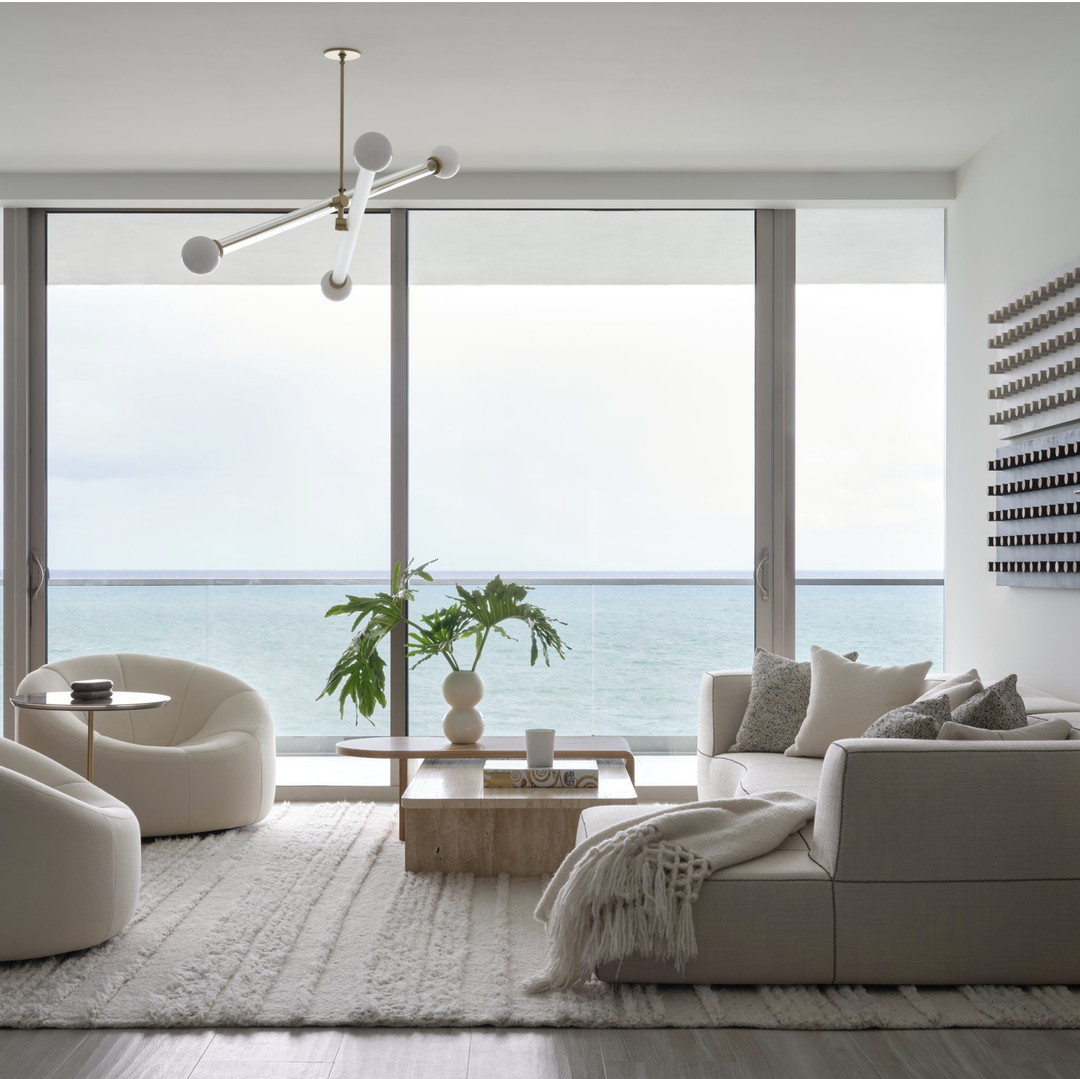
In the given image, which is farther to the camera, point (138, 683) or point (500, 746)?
point (138, 683)

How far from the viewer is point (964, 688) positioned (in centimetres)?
364

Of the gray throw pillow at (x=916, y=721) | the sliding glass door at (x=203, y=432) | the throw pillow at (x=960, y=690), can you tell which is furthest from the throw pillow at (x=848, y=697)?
the sliding glass door at (x=203, y=432)

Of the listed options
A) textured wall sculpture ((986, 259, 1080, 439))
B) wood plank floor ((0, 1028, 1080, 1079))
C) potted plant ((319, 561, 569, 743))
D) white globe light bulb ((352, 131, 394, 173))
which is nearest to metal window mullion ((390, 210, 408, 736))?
potted plant ((319, 561, 569, 743))

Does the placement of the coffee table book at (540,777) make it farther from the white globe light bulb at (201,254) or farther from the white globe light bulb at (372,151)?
the white globe light bulb at (372,151)

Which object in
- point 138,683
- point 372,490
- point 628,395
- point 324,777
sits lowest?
point 324,777

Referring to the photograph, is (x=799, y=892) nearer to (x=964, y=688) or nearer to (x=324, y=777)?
(x=964, y=688)

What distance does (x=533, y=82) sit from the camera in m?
4.12

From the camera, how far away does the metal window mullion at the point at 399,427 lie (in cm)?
532

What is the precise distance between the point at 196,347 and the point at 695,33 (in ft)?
10.2

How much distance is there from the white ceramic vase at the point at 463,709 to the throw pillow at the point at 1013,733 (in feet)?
6.75

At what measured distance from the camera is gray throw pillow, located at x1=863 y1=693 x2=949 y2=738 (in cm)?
310

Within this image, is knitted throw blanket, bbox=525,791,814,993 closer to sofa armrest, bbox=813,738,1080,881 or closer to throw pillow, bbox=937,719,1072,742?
sofa armrest, bbox=813,738,1080,881

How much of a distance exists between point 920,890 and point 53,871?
7.19ft

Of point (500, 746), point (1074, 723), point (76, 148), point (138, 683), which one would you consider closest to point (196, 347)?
point (76, 148)
